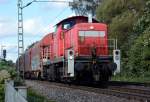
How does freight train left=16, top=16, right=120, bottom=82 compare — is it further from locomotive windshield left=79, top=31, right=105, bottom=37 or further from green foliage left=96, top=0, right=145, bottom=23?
green foliage left=96, top=0, right=145, bottom=23

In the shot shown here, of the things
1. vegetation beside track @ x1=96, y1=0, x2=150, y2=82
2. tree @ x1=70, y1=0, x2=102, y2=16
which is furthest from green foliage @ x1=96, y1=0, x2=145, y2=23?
tree @ x1=70, y1=0, x2=102, y2=16

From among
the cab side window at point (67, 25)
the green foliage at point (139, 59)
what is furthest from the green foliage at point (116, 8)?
the cab side window at point (67, 25)

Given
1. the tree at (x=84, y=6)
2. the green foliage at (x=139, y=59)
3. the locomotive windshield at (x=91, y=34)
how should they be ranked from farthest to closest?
the tree at (x=84, y=6)
the green foliage at (x=139, y=59)
the locomotive windshield at (x=91, y=34)

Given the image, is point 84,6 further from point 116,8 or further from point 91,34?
point 91,34

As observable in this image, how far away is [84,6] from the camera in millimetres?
70625

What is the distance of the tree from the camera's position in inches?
2749

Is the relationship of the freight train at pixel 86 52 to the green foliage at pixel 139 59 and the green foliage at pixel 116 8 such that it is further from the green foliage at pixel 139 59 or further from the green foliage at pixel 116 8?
the green foliage at pixel 116 8

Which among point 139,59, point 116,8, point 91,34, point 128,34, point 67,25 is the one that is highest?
point 116,8

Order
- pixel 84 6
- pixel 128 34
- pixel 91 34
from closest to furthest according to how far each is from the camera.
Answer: pixel 91 34 < pixel 128 34 < pixel 84 6

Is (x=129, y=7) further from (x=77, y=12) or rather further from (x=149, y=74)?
(x=77, y=12)

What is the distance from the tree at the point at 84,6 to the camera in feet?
229

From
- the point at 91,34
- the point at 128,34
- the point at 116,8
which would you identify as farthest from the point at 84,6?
the point at 91,34

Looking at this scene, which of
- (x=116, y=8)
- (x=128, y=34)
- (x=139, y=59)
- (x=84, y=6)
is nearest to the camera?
(x=139, y=59)

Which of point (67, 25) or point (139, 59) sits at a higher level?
point (67, 25)
